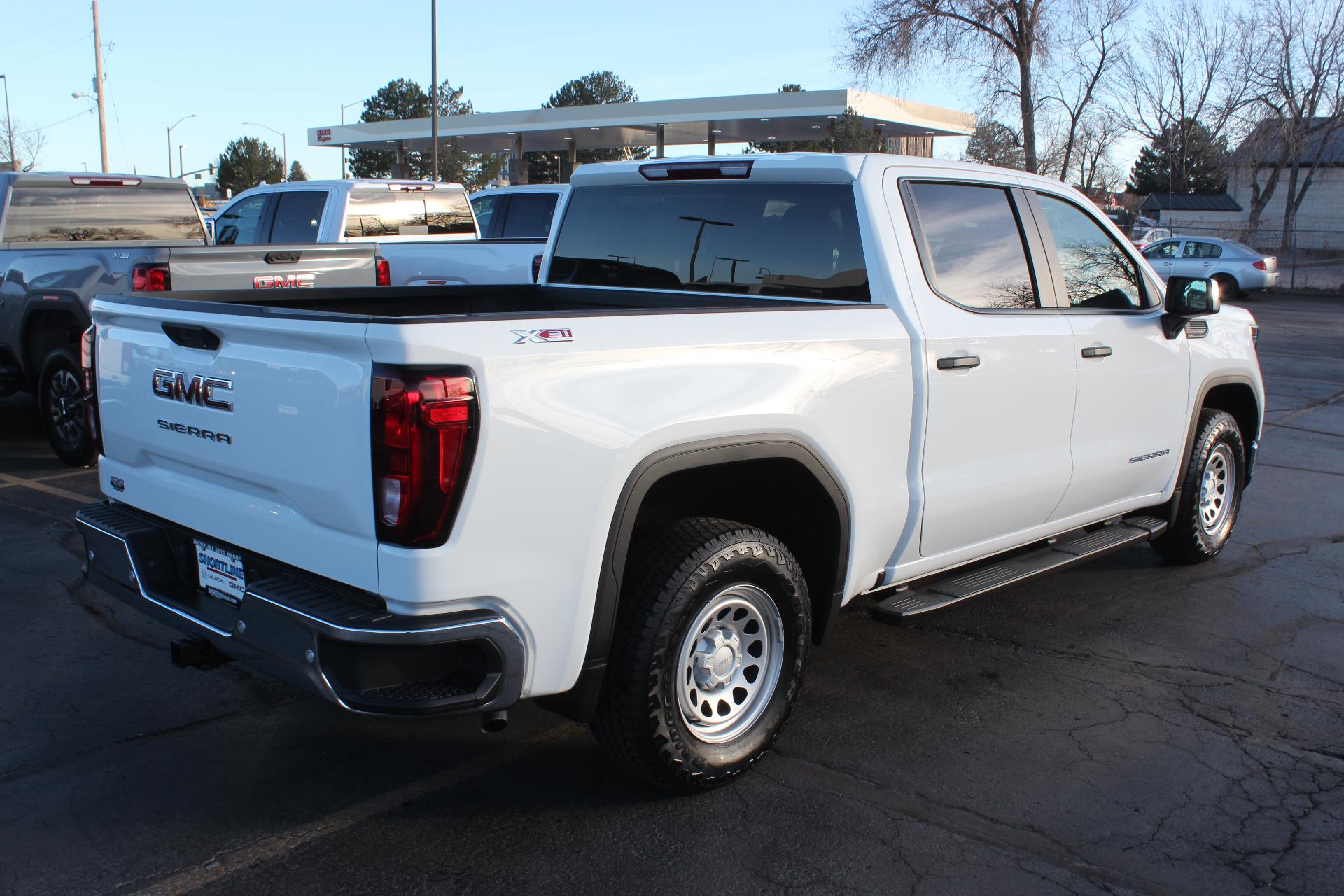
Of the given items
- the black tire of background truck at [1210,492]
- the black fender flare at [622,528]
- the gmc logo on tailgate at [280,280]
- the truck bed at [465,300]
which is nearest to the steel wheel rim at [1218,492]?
the black tire of background truck at [1210,492]

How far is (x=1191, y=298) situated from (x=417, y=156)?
7070cm

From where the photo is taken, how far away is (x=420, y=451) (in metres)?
2.77

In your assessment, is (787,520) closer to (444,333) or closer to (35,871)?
(444,333)

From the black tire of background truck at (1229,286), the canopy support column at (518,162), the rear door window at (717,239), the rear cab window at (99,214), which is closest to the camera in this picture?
the rear door window at (717,239)

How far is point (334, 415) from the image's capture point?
113 inches

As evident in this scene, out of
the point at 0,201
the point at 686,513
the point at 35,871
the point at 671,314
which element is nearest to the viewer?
the point at 35,871

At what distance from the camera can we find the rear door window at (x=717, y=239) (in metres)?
4.26

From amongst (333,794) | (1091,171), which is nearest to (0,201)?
(333,794)

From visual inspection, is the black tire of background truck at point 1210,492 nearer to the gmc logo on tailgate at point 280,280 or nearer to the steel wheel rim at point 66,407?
the gmc logo on tailgate at point 280,280

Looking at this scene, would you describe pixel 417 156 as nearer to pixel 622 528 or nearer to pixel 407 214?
pixel 407 214

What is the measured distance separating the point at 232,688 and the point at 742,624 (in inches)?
83.0

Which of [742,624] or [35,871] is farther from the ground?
[742,624]

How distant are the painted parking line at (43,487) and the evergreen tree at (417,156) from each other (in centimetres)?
6218

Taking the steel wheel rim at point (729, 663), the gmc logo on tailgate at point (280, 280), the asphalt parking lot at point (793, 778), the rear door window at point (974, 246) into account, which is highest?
the rear door window at point (974, 246)
